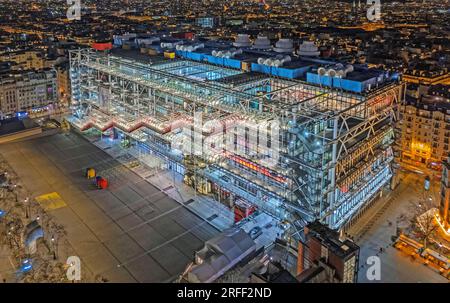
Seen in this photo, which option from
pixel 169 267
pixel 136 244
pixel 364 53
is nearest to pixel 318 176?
pixel 169 267

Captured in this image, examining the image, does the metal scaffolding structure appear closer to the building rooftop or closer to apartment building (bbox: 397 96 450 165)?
the building rooftop

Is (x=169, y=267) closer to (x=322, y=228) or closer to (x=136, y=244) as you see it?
(x=136, y=244)

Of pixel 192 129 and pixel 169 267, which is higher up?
pixel 192 129

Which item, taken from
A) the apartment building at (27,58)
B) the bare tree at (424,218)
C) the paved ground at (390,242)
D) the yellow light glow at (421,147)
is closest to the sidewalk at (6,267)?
the paved ground at (390,242)

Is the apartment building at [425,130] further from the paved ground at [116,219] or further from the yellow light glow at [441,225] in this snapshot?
the paved ground at [116,219]

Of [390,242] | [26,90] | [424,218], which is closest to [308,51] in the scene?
[424,218]

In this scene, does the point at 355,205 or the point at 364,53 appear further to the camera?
the point at 364,53

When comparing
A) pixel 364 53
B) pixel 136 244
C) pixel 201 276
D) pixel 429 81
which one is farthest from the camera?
pixel 364 53
